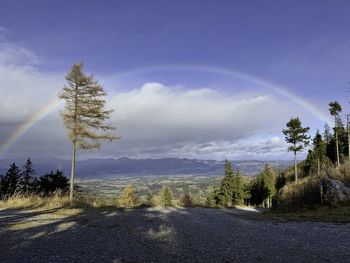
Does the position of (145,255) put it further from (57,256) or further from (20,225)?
(20,225)

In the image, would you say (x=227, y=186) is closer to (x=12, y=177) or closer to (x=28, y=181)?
(x=28, y=181)

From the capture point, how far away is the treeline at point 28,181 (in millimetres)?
46562

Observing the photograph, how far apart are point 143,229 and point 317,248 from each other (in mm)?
5454

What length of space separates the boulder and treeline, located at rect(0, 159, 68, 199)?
111ft

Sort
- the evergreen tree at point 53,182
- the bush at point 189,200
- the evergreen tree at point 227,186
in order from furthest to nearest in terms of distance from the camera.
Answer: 1. the evergreen tree at point 227,186
2. the evergreen tree at point 53,182
3. the bush at point 189,200

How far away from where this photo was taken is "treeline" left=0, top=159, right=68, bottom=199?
46.6 metres

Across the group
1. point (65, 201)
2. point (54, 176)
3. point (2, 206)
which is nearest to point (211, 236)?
point (65, 201)

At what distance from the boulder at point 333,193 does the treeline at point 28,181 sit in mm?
33740

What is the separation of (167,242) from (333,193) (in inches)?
526

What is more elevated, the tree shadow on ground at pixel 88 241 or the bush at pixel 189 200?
the tree shadow on ground at pixel 88 241

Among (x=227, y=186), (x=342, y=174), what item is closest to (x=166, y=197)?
(x=342, y=174)

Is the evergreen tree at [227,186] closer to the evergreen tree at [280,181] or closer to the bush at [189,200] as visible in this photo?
the evergreen tree at [280,181]

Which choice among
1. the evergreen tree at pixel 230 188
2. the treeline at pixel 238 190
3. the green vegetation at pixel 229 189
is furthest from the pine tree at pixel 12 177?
the evergreen tree at pixel 230 188

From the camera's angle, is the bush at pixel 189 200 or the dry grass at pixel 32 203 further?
the bush at pixel 189 200
